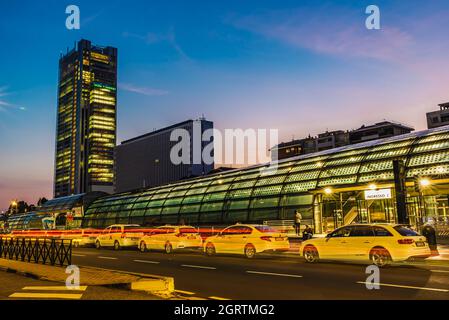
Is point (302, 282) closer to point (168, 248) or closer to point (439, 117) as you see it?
point (168, 248)

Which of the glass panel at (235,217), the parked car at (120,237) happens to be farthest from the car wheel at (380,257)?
the glass panel at (235,217)

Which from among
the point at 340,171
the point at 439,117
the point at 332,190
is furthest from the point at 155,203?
the point at 439,117

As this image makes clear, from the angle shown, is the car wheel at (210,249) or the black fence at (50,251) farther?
the car wheel at (210,249)

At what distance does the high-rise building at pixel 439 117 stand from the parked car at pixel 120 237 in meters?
96.2

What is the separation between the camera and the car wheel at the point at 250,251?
21.6m

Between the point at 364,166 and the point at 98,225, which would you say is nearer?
the point at 364,166

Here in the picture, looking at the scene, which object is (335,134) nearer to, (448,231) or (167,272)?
(448,231)

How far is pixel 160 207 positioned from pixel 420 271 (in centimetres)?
5138

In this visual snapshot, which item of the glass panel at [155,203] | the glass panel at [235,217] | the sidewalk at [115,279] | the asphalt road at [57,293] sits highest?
the glass panel at [155,203]

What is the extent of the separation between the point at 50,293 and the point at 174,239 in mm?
16704

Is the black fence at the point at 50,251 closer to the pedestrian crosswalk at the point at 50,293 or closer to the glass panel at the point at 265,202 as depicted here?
the pedestrian crosswalk at the point at 50,293

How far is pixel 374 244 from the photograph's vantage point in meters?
16.4
